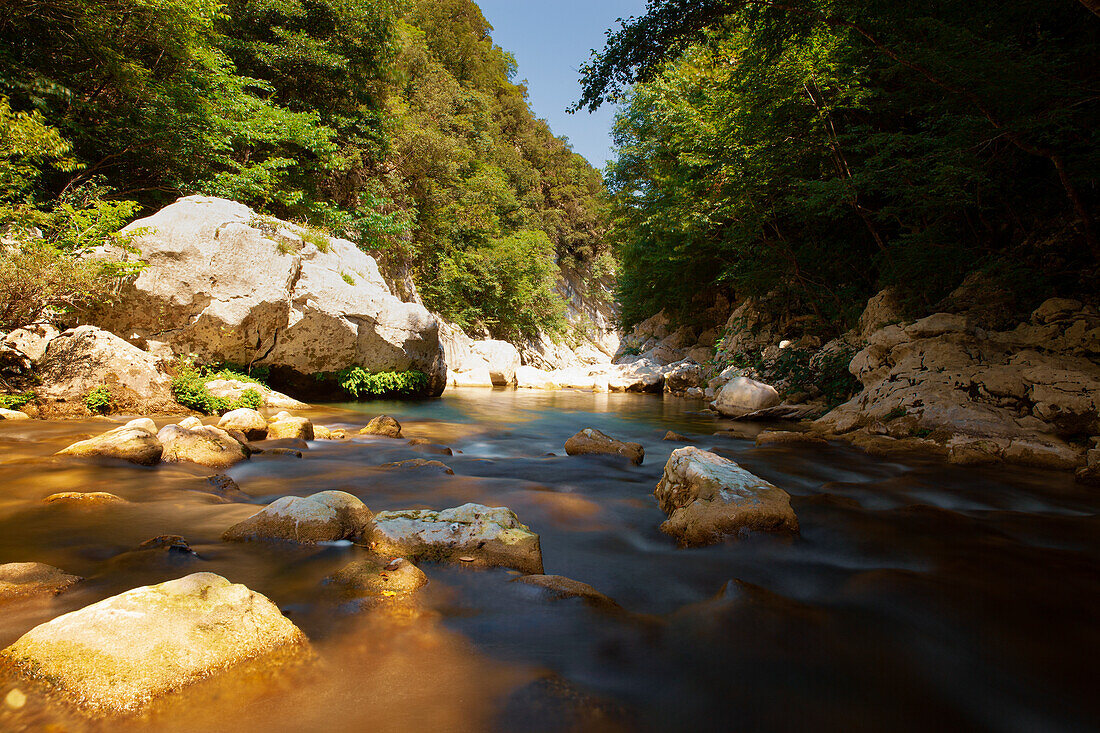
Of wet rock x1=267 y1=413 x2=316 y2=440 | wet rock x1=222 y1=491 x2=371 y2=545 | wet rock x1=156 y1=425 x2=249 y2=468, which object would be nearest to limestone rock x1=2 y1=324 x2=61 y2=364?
wet rock x1=267 y1=413 x2=316 y2=440

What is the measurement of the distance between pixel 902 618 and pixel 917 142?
752cm

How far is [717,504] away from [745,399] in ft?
27.0

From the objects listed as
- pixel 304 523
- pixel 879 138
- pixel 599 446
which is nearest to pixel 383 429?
pixel 599 446

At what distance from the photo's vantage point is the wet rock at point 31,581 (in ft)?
6.57

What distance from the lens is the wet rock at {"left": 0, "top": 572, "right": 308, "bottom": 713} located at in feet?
4.83

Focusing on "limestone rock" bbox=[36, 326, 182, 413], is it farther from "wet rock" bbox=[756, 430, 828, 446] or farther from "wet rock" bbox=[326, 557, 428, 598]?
"wet rock" bbox=[756, 430, 828, 446]

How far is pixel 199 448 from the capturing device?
4.71m

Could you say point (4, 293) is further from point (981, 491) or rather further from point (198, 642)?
point (981, 491)

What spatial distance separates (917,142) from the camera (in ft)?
23.1

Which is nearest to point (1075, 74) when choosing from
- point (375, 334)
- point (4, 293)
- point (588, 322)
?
point (375, 334)

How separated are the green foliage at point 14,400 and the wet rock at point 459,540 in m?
6.76

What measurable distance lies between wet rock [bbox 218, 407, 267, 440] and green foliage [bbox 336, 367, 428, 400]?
15.7 feet

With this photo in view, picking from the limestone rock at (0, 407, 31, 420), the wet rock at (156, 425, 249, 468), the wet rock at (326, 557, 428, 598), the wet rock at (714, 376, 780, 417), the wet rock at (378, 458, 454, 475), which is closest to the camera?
the wet rock at (326, 557, 428, 598)

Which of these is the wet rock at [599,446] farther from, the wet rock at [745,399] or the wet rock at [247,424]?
the wet rock at [745,399]
